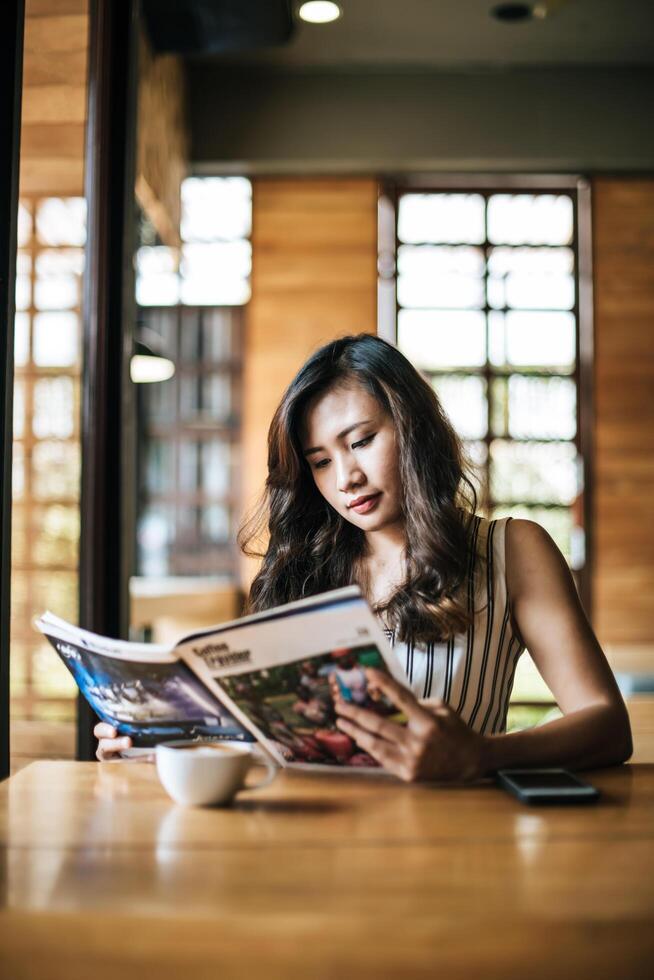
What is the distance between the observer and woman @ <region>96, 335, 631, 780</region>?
1.38 metres

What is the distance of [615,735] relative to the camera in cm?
129

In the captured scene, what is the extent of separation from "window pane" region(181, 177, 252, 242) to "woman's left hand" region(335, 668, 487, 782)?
16.6ft

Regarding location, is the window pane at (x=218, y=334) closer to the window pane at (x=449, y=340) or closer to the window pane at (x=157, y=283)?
the window pane at (x=157, y=283)

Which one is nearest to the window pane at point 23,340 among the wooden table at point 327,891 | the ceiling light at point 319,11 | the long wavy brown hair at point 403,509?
the long wavy brown hair at point 403,509

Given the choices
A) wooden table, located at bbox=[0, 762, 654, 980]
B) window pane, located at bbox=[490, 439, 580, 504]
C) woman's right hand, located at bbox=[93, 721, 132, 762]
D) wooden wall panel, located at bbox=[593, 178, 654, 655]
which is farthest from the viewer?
window pane, located at bbox=[490, 439, 580, 504]

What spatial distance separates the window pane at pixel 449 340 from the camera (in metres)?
5.75

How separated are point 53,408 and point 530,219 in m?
4.25

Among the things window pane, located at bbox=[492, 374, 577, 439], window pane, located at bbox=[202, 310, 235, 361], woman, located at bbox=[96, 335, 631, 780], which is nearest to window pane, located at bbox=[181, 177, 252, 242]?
window pane, located at bbox=[202, 310, 235, 361]

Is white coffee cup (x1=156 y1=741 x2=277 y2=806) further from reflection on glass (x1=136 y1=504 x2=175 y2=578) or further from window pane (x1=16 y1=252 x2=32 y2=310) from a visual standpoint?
reflection on glass (x1=136 y1=504 x2=175 y2=578)

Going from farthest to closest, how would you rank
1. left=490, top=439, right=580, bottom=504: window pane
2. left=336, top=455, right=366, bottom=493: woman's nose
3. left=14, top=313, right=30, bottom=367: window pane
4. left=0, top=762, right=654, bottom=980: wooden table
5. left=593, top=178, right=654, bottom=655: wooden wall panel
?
left=490, top=439, right=580, bottom=504: window pane, left=593, top=178, right=654, bottom=655: wooden wall panel, left=14, top=313, right=30, bottom=367: window pane, left=336, top=455, right=366, bottom=493: woman's nose, left=0, top=762, right=654, bottom=980: wooden table

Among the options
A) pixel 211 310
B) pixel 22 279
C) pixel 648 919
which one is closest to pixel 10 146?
pixel 22 279

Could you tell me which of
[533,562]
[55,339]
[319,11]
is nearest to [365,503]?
[533,562]

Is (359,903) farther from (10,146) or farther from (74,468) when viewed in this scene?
(74,468)

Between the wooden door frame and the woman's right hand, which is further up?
the wooden door frame
